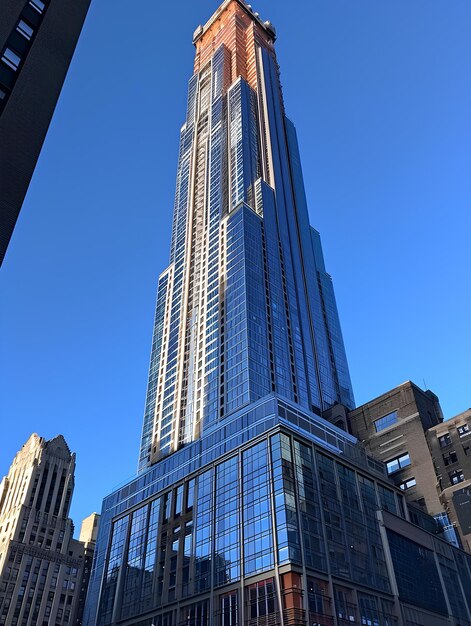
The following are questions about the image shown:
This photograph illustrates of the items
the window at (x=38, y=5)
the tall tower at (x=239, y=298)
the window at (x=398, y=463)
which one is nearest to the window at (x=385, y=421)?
the window at (x=398, y=463)

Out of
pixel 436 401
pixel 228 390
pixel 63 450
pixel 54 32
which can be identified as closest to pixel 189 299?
pixel 228 390

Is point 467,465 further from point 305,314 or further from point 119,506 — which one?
point 305,314

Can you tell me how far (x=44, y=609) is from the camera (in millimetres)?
139500

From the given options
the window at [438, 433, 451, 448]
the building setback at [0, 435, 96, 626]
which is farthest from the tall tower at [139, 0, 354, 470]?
the window at [438, 433, 451, 448]

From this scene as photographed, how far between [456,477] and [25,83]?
89173mm

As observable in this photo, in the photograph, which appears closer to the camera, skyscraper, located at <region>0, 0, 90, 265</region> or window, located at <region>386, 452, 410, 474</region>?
skyscraper, located at <region>0, 0, 90, 265</region>

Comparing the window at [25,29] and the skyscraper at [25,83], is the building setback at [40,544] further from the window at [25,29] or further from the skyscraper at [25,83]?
the window at [25,29]

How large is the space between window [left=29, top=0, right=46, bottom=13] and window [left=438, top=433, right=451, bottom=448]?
295 ft

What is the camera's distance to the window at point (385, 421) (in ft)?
364

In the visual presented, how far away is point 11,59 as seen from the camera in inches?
1350

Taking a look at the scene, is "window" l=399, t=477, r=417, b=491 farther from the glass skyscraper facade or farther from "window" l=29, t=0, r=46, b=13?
"window" l=29, t=0, r=46, b=13

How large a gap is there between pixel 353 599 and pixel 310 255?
125 meters

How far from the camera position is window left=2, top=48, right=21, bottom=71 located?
33.9 meters

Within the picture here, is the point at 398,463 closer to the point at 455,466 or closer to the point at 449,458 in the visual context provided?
the point at 449,458
